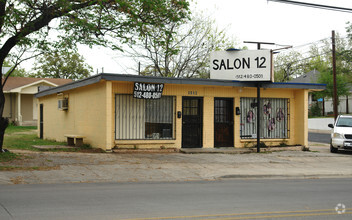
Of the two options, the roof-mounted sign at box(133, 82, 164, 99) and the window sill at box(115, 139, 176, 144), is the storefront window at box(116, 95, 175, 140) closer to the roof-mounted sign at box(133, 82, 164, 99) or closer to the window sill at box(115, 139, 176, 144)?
the window sill at box(115, 139, 176, 144)

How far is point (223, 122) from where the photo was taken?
18859 mm

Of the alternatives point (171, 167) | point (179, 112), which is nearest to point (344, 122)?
point (179, 112)

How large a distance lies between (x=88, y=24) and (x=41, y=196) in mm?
6565

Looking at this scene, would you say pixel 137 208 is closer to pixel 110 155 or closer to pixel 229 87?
pixel 110 155

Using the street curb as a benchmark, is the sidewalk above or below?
above

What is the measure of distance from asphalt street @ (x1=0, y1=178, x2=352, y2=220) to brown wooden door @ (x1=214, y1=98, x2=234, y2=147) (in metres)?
Answer: 7.54

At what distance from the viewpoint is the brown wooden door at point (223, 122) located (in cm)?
1870

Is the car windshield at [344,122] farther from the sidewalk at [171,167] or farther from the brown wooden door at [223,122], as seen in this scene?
the brown wooden door at [223,122]

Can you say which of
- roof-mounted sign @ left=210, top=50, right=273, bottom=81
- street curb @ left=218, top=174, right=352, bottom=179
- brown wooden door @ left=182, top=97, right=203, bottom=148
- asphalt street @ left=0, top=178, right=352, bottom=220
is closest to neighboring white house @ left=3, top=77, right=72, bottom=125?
brown wooden door @ left=182, top=97, right=203, bottom=148

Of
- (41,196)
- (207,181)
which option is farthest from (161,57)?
(41,196)

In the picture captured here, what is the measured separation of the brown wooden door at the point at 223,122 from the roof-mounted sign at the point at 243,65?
Result: 4.12 ft

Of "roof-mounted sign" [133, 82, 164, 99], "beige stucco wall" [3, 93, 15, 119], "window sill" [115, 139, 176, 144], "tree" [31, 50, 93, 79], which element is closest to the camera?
"roof-mounted sign" [133, 82, 164, 99]

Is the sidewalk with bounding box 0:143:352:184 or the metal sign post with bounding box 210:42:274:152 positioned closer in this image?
the sidewalk with bounding box 0:143:352:184

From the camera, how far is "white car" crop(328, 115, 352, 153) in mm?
19047
